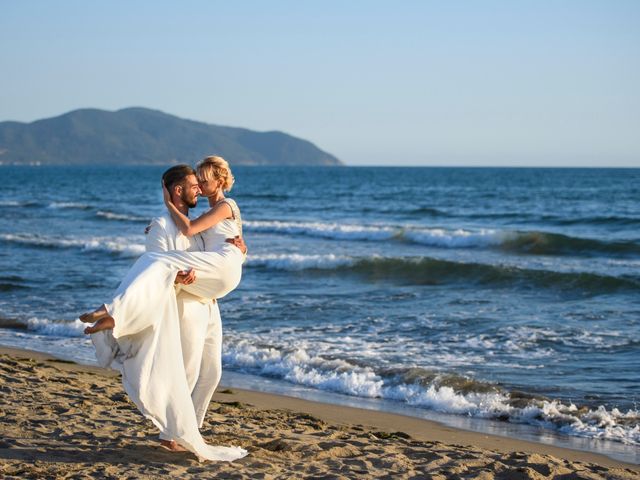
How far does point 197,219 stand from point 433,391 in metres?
4.29

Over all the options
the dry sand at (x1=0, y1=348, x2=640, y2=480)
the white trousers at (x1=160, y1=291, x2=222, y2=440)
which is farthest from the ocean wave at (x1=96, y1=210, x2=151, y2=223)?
the white trousers at (x1=160, y1=291, x2=222, y2=440)

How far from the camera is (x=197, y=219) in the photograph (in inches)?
219

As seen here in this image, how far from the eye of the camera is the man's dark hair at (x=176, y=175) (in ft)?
18.6

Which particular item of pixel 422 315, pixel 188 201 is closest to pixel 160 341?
pixel 188 201

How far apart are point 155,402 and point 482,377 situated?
16.6 ft

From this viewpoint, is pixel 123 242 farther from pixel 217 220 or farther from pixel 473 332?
pixel 217 220

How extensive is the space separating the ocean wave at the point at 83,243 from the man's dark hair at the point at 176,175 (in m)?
18.2

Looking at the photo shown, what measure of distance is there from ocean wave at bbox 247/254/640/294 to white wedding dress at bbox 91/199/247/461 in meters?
12.1

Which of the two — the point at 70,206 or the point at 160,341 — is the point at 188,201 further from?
the point at 70,206

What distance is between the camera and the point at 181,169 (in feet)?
18.8

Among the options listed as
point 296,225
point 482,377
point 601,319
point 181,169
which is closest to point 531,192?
point 296,225

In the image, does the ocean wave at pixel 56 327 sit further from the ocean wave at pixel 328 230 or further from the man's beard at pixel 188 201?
the ocean wave at pixel 328 230

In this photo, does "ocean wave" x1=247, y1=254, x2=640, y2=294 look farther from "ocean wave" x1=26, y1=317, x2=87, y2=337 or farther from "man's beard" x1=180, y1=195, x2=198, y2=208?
"man's beard" x1=180, y1=195, x2=198, y2=208

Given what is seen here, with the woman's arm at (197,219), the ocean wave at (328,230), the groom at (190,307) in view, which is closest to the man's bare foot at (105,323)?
the groom at (190,307)
